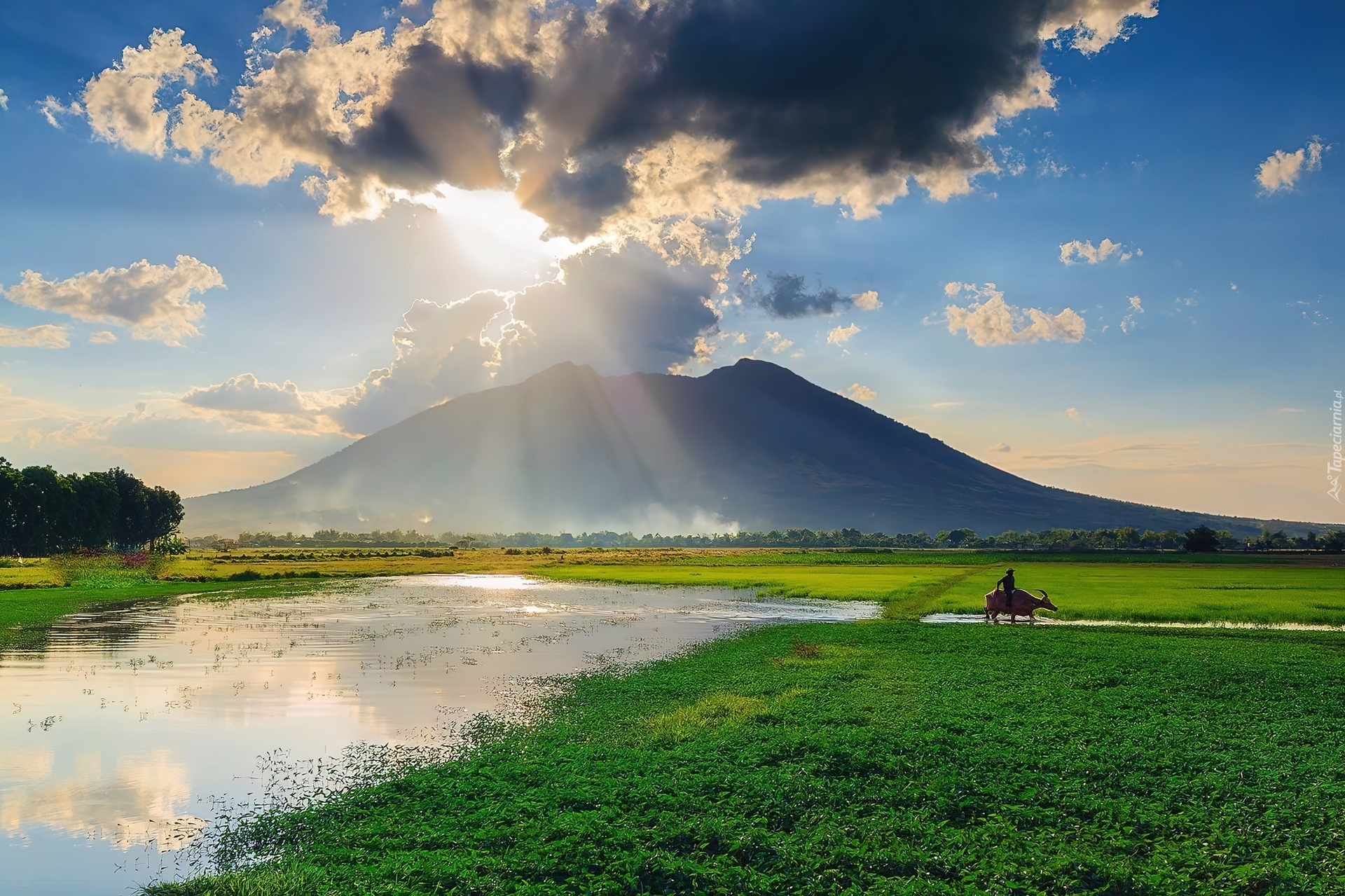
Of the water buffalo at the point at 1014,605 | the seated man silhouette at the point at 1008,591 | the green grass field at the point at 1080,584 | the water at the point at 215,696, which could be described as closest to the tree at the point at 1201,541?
the green grass field at the point at 1080,584

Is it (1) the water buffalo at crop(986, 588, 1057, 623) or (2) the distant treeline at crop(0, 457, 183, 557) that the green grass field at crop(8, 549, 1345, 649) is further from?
(2) the distant treeline at crop(0, 457, 183, 557)

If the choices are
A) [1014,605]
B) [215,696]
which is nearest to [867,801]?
[215,696]

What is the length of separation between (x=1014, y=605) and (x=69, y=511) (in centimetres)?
12191

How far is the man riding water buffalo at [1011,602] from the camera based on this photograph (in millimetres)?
40938

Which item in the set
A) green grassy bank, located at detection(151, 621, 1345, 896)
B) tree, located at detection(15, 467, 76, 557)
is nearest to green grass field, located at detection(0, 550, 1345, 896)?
green grassy bank, located at detection(151, 621, 1345, 896)

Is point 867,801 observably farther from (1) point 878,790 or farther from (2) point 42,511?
(2) point 42,511

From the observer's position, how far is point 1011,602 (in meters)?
41.2

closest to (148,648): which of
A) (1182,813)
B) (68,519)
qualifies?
(1182,813)

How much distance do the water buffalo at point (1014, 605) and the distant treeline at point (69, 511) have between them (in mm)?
118883

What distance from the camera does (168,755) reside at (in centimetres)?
1694

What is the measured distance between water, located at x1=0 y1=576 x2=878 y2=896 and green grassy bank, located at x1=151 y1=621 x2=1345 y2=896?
254 centimetres

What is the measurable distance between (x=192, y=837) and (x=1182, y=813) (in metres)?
16.3

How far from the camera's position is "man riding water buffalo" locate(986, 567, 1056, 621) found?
134 feet

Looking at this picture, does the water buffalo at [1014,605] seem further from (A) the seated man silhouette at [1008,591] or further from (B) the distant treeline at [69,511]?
(B) the distant treeline at [69,511]
